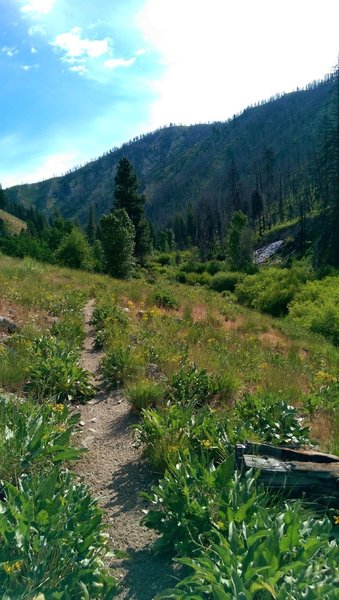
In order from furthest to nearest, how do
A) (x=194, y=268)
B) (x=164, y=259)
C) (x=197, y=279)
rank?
1. (x=164, y=259)
2. (x=194, y=268)
3. (x=197, y=279)

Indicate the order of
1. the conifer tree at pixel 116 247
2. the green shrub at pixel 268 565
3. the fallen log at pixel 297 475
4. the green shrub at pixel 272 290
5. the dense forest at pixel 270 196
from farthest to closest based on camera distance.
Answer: the dense forest at pixel 270 196
the conifer tree at pixel 116 247
the green shrub at pixel 272 290
the fallen log at pixel 297 475
the green shrub at pixel 268 565

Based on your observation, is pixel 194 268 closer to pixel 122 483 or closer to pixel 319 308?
pixel 319 308

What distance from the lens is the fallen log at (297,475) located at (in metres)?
3.39

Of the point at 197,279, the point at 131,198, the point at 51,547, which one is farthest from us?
the point at 197,279

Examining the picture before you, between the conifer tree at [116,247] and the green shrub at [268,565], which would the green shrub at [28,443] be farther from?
the conifer tree at [116,247]

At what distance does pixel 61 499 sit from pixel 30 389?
117 inches

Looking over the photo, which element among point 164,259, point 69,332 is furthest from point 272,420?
point 164,259

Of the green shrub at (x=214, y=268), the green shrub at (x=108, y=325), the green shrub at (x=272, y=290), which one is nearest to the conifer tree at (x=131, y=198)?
the green shrub at (x=272, y=290)

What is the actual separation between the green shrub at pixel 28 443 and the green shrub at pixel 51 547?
0.46 m

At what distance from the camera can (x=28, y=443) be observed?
11.8ft

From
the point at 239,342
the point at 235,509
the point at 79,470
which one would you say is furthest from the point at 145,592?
the point at 239,342

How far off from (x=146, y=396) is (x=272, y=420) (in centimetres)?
174

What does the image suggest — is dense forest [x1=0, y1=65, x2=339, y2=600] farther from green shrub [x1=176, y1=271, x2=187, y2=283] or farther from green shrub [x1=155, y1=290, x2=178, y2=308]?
green shrub [x1=176, y1=271, x2=187, y2=283]

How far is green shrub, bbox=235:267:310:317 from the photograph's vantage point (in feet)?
87.0
